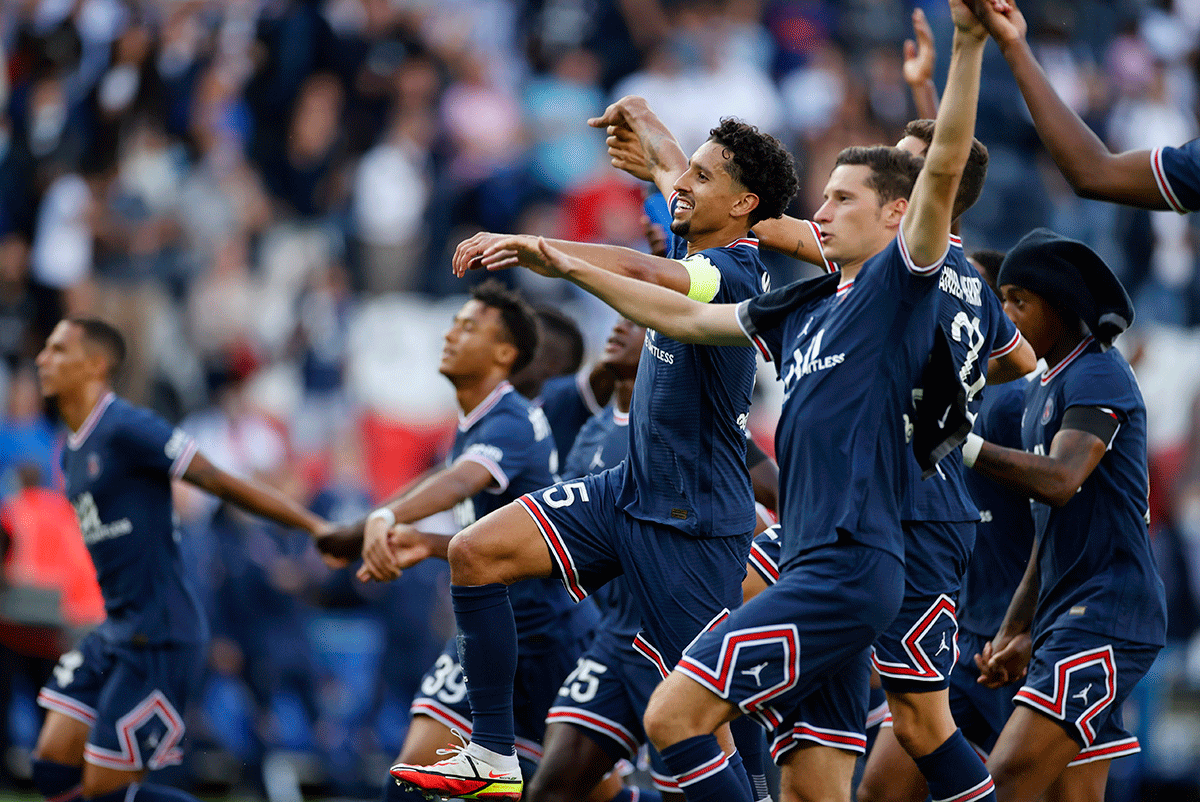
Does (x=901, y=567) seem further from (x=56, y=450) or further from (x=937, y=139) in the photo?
(x=56, y=450)

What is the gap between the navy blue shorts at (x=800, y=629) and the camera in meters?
4.38

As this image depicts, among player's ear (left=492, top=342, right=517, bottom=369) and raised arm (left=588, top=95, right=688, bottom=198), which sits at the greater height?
raised arm (left=588, top=95, right=688, bottom=198)

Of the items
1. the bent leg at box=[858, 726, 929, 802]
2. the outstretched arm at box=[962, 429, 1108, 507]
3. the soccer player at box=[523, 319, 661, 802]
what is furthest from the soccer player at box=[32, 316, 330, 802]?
the outstretched arm at box=[962, 429, 1108, 507]

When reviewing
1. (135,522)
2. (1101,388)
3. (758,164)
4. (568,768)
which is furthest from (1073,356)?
(135,522)

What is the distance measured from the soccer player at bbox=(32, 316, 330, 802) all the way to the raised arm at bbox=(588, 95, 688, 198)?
8.75ft

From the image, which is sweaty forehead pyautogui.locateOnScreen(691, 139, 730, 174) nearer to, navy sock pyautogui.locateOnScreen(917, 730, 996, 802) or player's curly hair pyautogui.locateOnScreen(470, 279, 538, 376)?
player's curly hair pyautogui.locateOnScreen(470, 279, 538, 376)

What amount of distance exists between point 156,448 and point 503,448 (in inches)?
82.2

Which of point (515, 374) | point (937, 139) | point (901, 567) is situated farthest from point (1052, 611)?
point (515, 374)

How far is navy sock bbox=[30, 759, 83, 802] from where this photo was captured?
24.3ft

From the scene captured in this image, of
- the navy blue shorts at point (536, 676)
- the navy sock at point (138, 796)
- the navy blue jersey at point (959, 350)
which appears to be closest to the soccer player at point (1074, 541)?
the navy blue jersey at point (959, 350)

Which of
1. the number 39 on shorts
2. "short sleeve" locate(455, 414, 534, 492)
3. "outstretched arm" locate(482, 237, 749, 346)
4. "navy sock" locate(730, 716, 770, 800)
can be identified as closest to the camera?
"outstretched arm" locate(482, 237, 749, 346)

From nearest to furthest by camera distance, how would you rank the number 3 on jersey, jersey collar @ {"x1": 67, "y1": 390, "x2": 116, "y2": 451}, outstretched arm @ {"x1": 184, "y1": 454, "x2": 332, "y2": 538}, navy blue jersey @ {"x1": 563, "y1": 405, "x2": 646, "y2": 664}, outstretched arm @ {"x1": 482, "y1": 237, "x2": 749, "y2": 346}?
1. outstretched arm @ {"x1": 482, "y1": 237, "x2": 749, "y2": 346}
2. the number 3 on jersey
3. navy blue jersey @ {"x1": 563, "y1": 405, "x2": 646, "y2": 664}
4. outstretched arm @ {"x1": 184, "y1": 454, "x2": 332, "y2": 538}
5. jersey collar @ {"x1": 67, "y1": 390, "x2": 116, "y2": 451}

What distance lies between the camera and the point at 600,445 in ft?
23.7

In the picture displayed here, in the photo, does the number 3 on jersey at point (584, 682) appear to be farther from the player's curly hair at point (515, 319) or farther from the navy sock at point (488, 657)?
the player's curly hair at point (515, 319)
